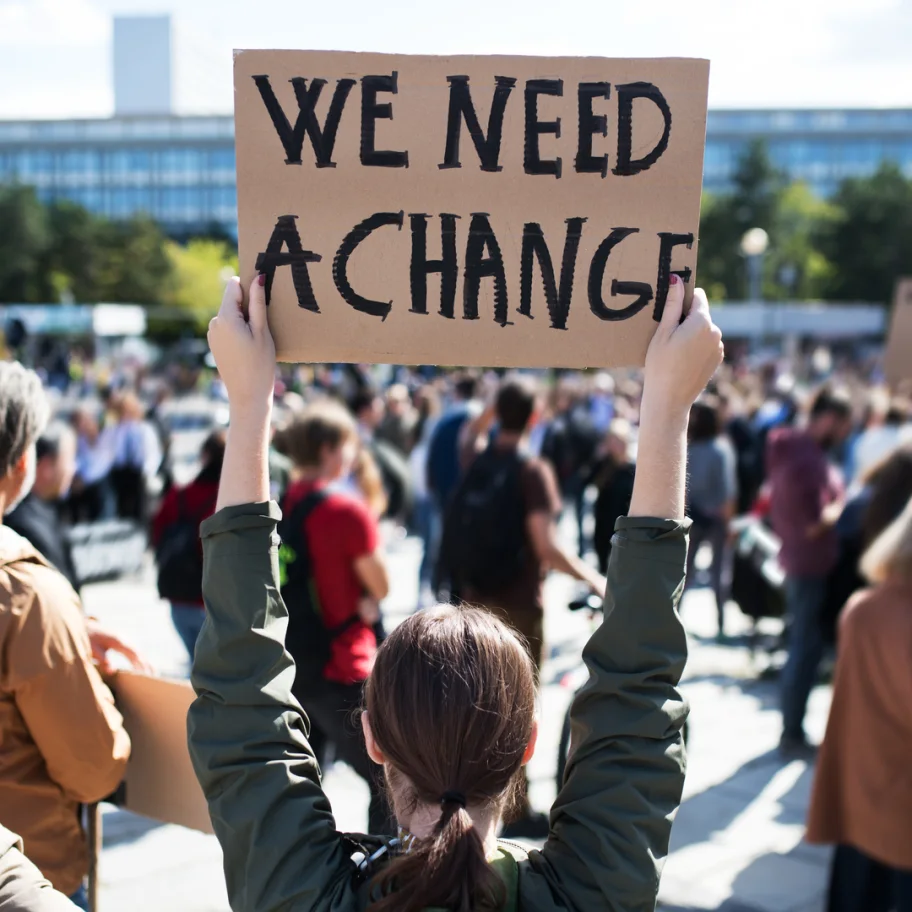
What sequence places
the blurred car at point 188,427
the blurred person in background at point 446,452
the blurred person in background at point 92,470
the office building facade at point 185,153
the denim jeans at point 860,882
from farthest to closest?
the office building facade at point 185,153 → the blurred car at point 188,427 → the blurred person in background at point 92,470 → the blurred person in background at point 446,452 → the denim jeans at point 860,882

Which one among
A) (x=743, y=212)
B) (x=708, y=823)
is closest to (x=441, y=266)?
(x=708, y=823)

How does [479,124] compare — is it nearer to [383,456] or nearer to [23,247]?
[383,456]

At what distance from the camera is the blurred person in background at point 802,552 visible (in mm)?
5680

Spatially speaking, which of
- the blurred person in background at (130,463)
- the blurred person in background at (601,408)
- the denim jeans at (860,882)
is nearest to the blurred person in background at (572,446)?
the blurred person in background at (601,408)

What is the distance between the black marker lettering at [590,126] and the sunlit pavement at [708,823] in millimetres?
2990

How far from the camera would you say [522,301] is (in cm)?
173

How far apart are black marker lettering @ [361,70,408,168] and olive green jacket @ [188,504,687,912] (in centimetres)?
61

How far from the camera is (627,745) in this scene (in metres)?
1.41

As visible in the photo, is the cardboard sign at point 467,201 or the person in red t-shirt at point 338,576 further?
the person in red t-shirt at point 338,576

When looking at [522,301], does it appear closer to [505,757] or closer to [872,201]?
[505,757]

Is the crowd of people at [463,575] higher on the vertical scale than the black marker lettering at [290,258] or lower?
lower

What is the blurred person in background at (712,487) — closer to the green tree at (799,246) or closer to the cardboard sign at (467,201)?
the cardboard sign at (467,201)

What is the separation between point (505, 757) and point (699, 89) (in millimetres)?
1045

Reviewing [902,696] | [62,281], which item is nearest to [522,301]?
[902,696]
